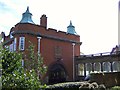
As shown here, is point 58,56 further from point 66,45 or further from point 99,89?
point 99,89

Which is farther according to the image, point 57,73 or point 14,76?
point 57,73

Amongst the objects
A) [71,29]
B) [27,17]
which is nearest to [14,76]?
[27,17]

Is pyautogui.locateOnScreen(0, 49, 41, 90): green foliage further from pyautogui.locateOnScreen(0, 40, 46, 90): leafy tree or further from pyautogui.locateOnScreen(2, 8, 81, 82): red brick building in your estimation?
pyautogui.locateOnScreen(2, 8, 81, 82): red brick building

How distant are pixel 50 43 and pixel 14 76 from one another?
26056mm

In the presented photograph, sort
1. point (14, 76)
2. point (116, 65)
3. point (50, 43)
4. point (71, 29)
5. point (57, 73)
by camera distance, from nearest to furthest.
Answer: point (14, 76) → point (116, 65) → point (50, 43) → point (57, 73) → point (71, 29)

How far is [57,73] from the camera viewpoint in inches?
1457

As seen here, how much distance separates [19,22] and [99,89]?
1936cm

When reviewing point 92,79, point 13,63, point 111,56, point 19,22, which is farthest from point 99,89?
point 19,22

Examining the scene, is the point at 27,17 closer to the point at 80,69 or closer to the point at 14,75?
the point at 80,69

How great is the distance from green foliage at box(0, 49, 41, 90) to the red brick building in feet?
70.8

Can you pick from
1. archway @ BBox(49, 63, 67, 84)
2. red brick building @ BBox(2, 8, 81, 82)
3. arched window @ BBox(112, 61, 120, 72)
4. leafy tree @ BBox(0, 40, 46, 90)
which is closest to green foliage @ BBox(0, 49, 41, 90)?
leafy tree @ BBox(0, 40, 46, 90)

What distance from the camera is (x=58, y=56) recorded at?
36.8 metres

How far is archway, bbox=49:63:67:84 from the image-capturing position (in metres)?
35.6

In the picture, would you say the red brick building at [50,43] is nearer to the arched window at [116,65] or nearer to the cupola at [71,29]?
the cupola at [71,29]
